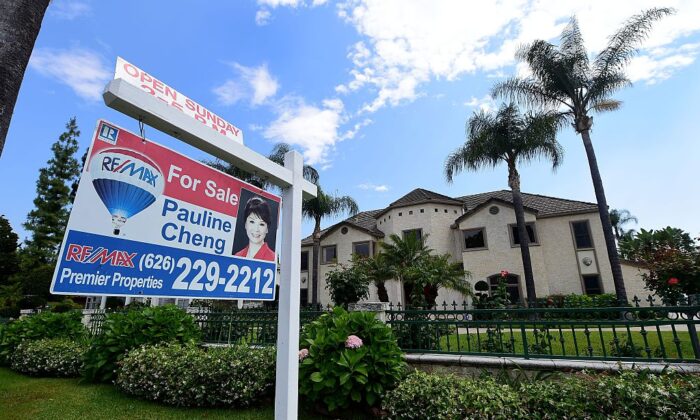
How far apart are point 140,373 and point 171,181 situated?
6375 mm

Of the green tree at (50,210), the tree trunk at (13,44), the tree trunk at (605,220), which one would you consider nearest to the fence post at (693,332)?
the tree trunk at (13,44)

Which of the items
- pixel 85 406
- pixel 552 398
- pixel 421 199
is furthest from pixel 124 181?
pixel 421 199

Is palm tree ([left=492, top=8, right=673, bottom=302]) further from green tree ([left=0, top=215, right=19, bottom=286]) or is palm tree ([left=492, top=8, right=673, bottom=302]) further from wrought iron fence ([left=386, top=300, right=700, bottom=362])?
green tree ([left=0, top=215, right=19, bottom=286])

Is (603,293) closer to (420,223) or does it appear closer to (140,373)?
(420,223)

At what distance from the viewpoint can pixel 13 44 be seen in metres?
2.74

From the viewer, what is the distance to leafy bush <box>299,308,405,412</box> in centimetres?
496

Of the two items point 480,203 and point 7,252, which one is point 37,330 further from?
point 7,252

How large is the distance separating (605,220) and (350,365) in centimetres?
1485

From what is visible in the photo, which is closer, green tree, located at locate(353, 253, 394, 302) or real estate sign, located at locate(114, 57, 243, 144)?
real estate sign, located at locate(114, 57, 243, 144)

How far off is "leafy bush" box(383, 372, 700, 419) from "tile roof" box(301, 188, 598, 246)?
1882 centimetres

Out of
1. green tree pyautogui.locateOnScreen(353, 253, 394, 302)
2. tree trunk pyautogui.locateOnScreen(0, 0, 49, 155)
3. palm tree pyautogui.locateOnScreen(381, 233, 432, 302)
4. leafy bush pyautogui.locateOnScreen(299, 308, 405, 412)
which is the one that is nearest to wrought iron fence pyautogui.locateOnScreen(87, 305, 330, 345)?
leafy bush pyautogui.locateOnScreen(299, 308, 405, 412)

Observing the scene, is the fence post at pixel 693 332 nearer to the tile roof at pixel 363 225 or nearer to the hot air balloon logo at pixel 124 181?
the hot air balloon logo at pixel 124 181

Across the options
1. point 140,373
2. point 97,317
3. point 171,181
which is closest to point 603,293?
point 140,373

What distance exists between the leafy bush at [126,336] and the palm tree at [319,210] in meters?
16.0
